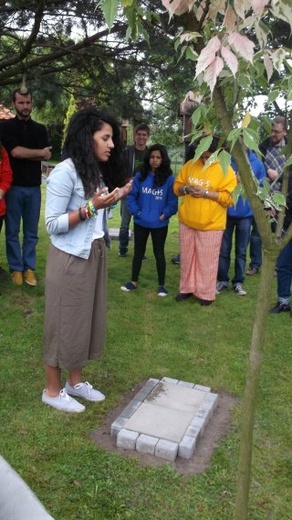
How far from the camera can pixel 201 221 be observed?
221 inches

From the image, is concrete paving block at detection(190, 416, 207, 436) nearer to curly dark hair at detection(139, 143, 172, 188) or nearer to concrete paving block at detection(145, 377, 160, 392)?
concrete paving block at detection(145, 377, 160, 392)

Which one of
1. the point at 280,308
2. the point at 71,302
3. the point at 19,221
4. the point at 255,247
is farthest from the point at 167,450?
the point at 255,247

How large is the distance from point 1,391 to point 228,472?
1.75 metres

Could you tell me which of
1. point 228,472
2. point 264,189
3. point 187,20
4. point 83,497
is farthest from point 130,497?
point 187,20

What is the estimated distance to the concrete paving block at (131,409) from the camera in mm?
3385

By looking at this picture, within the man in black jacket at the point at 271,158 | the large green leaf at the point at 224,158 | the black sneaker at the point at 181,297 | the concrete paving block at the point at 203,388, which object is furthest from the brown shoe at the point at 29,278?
the large green leaf at the point at 224,158

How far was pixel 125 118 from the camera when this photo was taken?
685 centimetres

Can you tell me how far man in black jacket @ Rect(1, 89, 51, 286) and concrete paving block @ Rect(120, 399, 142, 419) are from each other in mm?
2848

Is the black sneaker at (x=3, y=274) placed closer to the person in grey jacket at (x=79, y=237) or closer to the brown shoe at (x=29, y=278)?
the brown shoe at (x=29, y=278)

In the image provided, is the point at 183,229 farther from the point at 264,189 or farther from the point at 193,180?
the point at 264,189

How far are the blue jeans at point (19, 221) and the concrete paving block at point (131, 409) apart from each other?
9.60 feet

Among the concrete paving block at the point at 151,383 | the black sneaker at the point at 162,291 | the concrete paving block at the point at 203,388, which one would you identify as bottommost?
the black sneaker at the point at 162,291

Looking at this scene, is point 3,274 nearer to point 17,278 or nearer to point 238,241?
point 17,278

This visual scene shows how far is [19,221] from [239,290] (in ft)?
9.22
